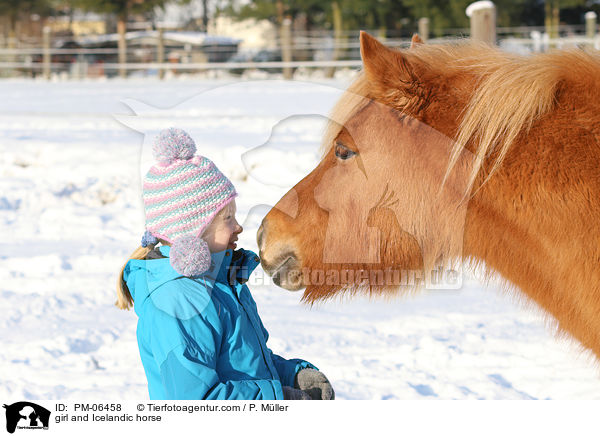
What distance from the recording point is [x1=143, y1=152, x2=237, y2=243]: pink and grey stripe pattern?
1684 mm

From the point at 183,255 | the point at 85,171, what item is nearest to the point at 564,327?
the point at 183,255

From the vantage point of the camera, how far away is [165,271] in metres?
1.71

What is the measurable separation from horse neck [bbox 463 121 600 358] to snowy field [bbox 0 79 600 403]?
0.13 meters

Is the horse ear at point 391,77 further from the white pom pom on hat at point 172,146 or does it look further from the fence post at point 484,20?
the fence post at point 484,20

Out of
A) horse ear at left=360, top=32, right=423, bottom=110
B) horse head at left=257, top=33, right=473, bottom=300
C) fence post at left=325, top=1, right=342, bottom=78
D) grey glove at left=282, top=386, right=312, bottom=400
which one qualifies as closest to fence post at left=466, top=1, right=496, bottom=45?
horse head at left=257, top=33, right=473, bottom=300

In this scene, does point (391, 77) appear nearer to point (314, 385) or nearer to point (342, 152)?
point (342, 152)

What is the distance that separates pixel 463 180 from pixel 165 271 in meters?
0.83

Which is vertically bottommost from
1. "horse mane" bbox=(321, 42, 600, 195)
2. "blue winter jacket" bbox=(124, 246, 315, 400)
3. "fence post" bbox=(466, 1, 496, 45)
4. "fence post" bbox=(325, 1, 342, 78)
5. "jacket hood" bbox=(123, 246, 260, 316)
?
"blue winter jacket" bbox=(124, 246, 315, 400)

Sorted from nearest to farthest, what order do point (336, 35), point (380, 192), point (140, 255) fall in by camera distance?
point (380, 192) < point (140, 255) < point (336, 35)

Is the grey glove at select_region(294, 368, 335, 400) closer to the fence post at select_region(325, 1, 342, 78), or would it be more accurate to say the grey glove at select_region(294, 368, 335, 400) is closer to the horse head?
the horse head

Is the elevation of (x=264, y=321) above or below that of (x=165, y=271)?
below

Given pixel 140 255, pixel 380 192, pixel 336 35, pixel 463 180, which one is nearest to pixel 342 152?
pixel 380 192

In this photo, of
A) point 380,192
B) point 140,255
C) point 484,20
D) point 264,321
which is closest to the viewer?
point 380,192

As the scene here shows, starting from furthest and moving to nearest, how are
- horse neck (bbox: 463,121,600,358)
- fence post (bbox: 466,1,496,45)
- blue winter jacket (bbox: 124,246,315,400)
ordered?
1. fence post (bbox: 466,1,496,45)
2. blue winter jacket (bbox: 124,246,315,400)
3. horse neck (bbox: 463,121,600,358)
